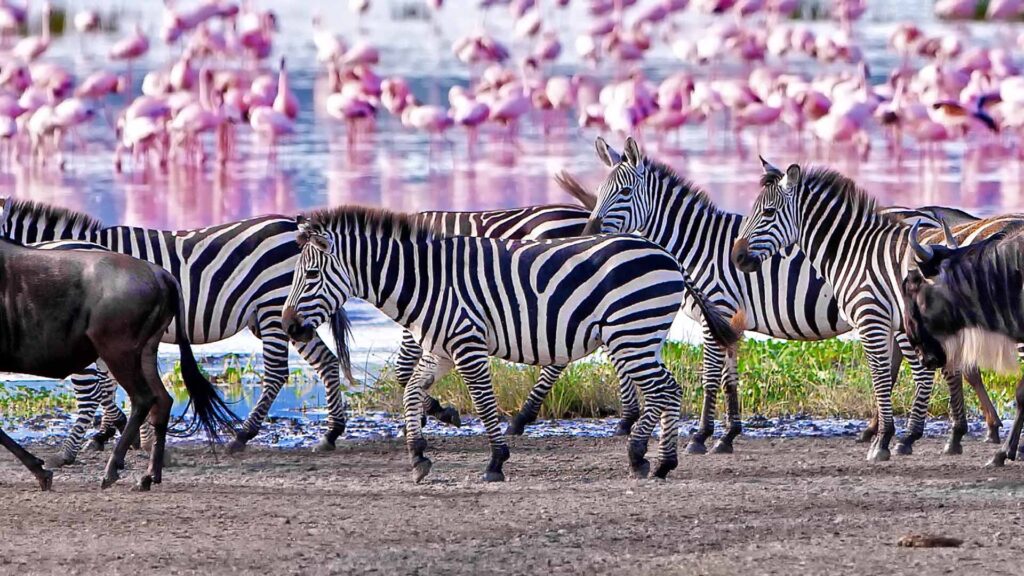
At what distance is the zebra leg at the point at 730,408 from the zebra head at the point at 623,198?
806 mm

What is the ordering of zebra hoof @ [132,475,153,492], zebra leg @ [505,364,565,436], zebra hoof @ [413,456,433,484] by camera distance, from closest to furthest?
zebra hoof @ [132,475,153,492] < zebra hoof @ [413,456,433,484] < zebra leg @ [505,364,565,436]

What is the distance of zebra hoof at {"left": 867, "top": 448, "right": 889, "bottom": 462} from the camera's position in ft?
28.6

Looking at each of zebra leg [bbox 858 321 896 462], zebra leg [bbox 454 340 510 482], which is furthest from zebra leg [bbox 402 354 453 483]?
zebra leg [bbox 858 321 896 462]

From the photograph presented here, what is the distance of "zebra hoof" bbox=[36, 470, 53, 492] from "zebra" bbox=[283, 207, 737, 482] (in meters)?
1.14

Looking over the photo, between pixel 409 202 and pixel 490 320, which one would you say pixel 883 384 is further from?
pixel 409 202

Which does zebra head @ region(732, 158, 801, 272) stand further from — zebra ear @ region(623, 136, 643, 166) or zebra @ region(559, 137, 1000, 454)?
zebra ear @ region(623, 136, 643, 166)

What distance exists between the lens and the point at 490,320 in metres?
8.27

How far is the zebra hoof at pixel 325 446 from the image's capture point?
30.4ft

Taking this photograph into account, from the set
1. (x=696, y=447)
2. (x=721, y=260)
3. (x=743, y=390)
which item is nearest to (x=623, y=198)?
(x=721, y=260)

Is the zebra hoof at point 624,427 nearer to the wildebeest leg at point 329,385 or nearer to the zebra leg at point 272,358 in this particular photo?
the wildebeest leg at point 329,385

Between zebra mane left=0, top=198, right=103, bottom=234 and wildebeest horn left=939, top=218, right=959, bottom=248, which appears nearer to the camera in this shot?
wildebeest horn left=939, top=218, right=959, bottom=248

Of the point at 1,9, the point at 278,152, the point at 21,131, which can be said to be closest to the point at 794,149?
the point at 278,152

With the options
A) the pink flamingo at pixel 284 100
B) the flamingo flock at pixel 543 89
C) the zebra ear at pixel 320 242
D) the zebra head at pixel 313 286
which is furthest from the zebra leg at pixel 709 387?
the pink flamingo at pixel 284 100

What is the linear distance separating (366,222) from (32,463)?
1.70m
